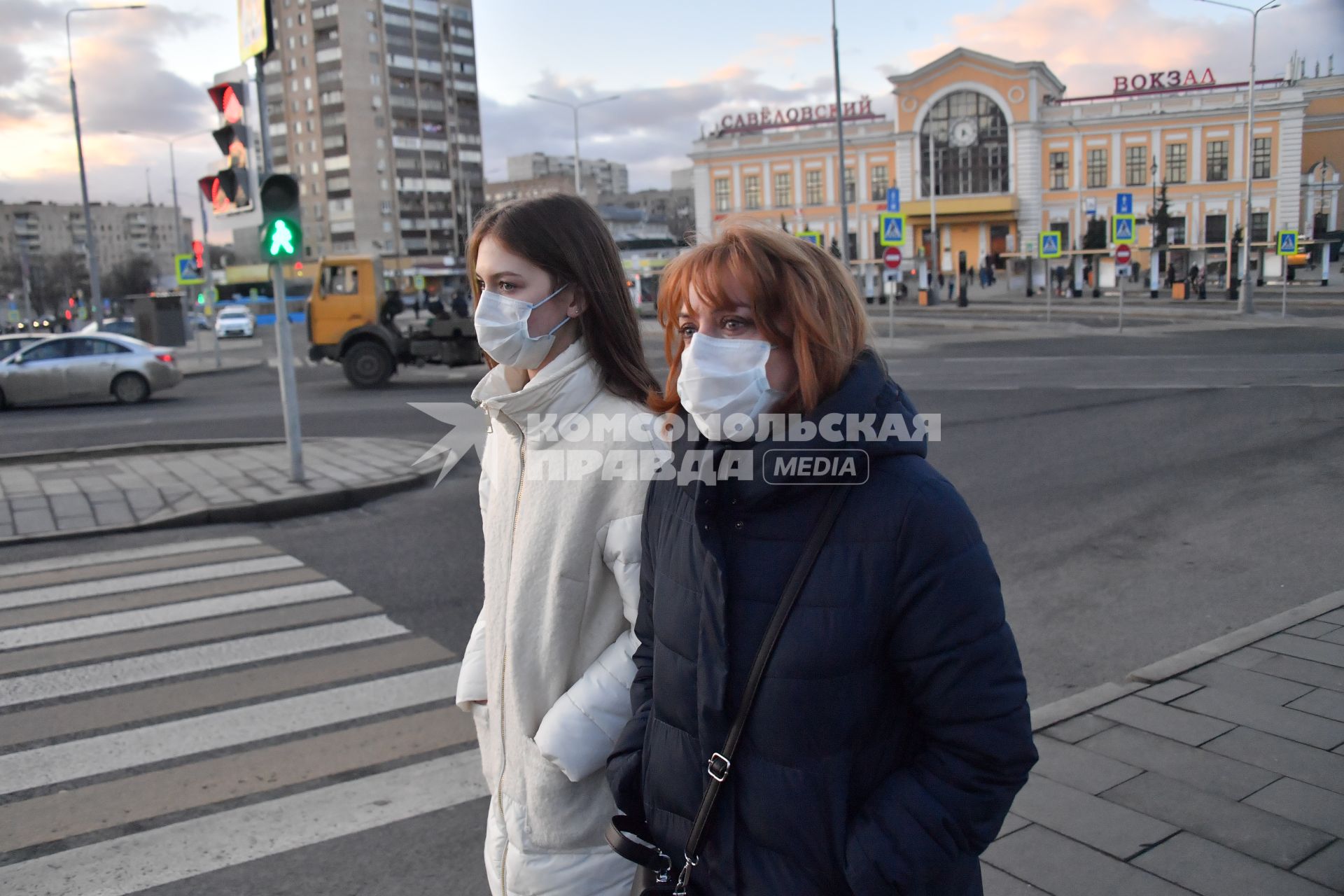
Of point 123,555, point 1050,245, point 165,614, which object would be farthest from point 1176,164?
point 165,614

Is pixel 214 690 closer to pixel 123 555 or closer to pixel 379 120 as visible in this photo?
pixel 123 555

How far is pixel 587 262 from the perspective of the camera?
7.41ft

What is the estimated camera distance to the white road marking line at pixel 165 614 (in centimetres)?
591

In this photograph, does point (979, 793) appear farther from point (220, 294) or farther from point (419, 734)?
point (220, 294)

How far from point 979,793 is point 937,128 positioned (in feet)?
253

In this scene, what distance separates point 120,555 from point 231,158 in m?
3.92

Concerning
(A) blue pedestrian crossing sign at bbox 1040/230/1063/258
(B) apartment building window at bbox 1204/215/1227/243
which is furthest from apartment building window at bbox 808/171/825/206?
(A) blue pedestrian crossing sign at bbox 1040/230/1063/258

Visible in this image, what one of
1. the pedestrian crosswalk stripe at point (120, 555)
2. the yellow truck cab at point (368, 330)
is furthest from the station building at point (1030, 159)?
the pedestrian crosswalk stripe at point (120, 555)

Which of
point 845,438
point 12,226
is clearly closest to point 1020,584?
point 845,438

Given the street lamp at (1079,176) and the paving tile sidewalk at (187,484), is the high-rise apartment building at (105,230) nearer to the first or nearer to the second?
the street lamp at (1079,176)

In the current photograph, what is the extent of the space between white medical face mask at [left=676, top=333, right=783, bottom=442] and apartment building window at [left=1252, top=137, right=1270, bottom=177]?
240 feet

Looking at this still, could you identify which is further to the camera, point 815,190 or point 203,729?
point 815,190

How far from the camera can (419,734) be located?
14.8ft

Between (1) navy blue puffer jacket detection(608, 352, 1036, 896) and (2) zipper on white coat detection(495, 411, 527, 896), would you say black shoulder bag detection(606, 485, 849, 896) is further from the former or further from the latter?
(2) zipper on white coat detection(495, 411, 527, 896)
